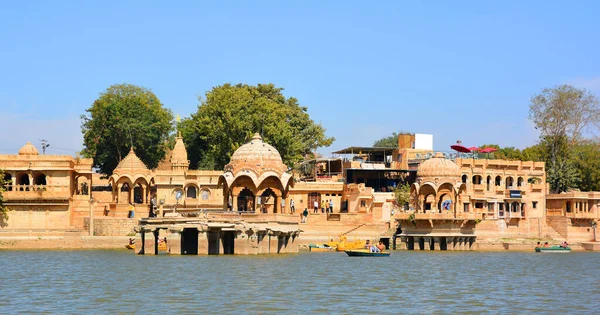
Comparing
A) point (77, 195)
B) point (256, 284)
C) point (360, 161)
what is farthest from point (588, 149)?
point (256, 284)

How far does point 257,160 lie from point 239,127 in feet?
74.7

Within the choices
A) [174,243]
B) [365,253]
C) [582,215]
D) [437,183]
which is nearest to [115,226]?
[174,243]

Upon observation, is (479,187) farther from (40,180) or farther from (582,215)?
(40,180)

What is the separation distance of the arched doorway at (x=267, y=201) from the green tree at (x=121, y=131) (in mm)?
16694

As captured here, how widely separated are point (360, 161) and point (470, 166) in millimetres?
10087

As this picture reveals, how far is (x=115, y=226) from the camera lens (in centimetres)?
7131

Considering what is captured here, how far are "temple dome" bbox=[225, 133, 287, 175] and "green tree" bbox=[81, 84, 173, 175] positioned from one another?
86.7ft

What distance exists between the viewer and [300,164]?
313ft

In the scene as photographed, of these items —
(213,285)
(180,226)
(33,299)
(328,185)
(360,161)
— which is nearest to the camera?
(33,299)

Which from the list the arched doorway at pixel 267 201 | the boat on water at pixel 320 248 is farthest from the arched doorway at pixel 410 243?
the arched doorway at pixel 267 201

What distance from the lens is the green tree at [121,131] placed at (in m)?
90.9

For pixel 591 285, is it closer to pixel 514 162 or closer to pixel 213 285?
pixel 213 285

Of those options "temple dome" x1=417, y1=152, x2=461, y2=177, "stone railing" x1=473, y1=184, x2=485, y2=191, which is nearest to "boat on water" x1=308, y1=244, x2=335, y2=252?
"temple dome" x1=417, y1=152, x2=461, y2=177

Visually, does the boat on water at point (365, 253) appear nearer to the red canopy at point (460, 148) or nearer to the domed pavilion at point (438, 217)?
the domed pavilion at point (438, 217)
